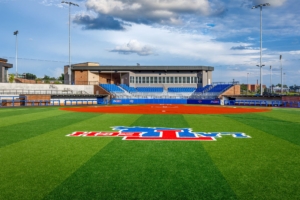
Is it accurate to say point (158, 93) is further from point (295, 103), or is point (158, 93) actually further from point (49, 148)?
point (49, 148)

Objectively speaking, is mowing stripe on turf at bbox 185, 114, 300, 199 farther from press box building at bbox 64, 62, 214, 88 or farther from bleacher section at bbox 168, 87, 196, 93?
press box building at bbox 64, 62, 214, 88

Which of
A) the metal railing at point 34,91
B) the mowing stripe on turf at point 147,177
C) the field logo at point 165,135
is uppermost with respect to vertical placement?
the metal railing at point 34,91

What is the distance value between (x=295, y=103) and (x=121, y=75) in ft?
141

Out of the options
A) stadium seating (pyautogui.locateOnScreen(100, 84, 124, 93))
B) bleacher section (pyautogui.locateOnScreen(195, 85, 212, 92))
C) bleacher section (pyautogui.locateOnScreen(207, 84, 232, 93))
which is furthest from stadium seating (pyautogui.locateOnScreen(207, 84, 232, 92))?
stadium seating (pyautogui.locateOnScreen(100, 84, 124, 93))

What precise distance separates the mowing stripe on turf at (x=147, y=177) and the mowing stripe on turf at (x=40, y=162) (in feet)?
1.36

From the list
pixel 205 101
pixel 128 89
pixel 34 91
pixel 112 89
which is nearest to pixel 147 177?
pixel 34 91

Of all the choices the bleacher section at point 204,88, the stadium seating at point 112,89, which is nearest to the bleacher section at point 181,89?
the bleacher section at point 204,88

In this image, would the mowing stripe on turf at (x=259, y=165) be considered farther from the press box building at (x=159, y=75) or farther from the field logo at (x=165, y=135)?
the press box building at (x=159, y=75)

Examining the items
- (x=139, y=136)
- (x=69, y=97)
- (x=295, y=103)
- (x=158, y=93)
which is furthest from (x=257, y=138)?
(x=158, y=93)

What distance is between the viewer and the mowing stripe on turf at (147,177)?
19.0ft

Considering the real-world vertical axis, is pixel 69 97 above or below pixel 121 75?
below

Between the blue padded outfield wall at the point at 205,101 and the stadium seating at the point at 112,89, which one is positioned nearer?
the blue padded outfield wall at the point at 205,101

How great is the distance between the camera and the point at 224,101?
53.7 metres

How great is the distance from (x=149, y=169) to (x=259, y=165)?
335 centimetres
